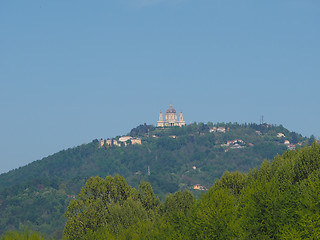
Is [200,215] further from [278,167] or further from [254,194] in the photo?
[278,167]

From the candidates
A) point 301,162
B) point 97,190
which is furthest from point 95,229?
point 301,162

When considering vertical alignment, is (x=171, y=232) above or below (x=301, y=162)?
below

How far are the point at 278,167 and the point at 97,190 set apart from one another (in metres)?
37.2

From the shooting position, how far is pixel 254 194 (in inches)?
2977

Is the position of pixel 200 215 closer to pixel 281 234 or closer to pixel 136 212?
pixel 281 234

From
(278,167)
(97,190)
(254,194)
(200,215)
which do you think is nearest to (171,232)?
(200,215)

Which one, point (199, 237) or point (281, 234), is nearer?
point (281, 234)

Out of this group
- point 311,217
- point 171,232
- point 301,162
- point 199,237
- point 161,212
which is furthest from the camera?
point 161,212

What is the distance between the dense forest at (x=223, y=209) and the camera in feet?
233

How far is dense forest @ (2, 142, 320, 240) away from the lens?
71.0 metres

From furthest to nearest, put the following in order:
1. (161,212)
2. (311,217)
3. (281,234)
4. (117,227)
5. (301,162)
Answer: (161,212), (117,227), (301,162), (281,234), (311,217)

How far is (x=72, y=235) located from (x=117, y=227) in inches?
362

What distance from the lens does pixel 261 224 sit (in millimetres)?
72062

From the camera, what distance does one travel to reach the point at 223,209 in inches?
3009
